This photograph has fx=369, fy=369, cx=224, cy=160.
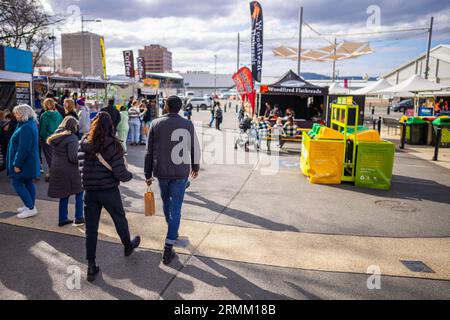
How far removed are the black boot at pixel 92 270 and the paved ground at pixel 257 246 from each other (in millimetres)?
102

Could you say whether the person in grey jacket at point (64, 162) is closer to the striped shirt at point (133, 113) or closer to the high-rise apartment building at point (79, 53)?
the striped shirt at point (133, 113)

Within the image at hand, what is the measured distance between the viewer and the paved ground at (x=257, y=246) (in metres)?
3.91

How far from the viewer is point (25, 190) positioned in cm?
601

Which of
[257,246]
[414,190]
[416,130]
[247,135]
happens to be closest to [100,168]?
[257,246]

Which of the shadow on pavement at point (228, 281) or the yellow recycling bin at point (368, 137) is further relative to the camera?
the yellow recycling bin at point (368, 137)

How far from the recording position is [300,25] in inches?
866

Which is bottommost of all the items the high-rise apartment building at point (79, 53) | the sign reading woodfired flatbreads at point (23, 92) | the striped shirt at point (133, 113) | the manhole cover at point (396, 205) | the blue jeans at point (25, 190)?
the manhole cover at point (396, 205)

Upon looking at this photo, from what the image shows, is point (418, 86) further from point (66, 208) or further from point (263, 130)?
point (66, 208)

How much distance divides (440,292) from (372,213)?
9.32 ft

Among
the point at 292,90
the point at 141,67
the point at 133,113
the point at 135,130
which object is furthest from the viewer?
the point at 141,67

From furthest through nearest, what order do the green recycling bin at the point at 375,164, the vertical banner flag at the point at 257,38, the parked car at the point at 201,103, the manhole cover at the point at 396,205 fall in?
the parked car at the point at 201,103, the vertical banner flag at the point at 257,38, the green recycling bin at the point at 375,164, the manhole cover at the point at 396,205

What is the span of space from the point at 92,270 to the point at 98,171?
110cm

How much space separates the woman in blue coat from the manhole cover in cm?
630

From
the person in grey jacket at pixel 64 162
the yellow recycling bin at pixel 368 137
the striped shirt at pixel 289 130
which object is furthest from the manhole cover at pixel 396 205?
the striped shirt at pixel 289 130
